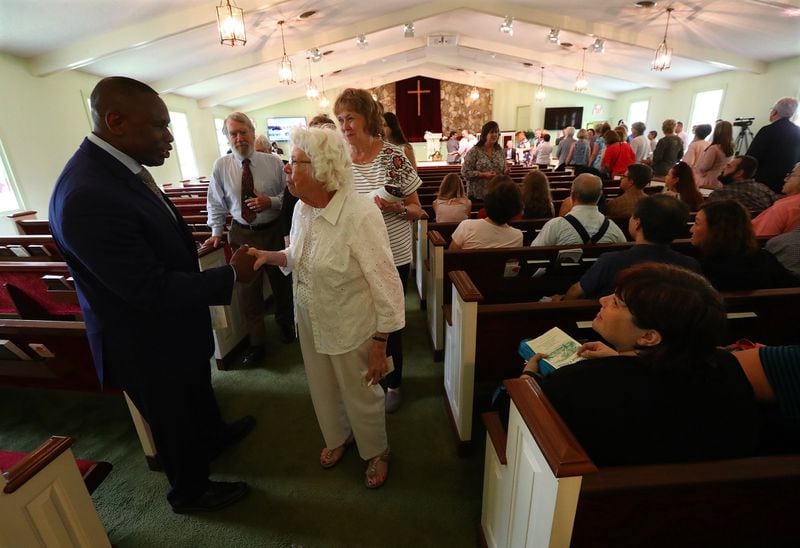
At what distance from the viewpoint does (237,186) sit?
2.19m

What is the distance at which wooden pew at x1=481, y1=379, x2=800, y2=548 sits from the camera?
0.63 metres

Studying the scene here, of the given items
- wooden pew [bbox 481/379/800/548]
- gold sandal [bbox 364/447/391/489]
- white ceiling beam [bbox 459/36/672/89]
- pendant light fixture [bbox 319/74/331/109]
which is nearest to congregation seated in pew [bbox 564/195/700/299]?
wooden pew [bbox 481/379/800/548]

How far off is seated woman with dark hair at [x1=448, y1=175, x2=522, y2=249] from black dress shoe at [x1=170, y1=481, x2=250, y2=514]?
1541 mm

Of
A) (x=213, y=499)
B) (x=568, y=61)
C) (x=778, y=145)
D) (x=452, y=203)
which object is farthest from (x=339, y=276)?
(x=568, y=61)

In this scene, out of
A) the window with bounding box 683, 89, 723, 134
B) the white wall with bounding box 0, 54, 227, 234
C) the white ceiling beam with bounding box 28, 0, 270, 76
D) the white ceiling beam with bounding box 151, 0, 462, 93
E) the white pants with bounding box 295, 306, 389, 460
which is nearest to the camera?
the white pants with bounding box 295, 306, 389, 460

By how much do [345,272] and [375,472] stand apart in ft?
2.87

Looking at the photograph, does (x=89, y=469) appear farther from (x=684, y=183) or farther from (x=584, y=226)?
(x=684, y=183)

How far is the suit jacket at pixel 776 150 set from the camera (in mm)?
3627

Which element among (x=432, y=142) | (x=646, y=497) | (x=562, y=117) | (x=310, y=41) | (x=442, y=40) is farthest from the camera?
(x=562, y=117)

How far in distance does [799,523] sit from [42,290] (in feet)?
10.8

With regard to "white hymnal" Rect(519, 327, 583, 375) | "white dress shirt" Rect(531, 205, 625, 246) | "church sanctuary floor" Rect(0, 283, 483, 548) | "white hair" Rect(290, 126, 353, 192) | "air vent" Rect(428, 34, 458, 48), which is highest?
"air vent" Rect(428, 34, 458, 48)

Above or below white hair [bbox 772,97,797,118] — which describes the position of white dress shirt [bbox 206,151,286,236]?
below

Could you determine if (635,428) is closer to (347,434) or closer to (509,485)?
(509,485)

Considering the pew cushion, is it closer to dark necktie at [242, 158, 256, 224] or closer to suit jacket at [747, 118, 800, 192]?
dark necktie at [242, 158, 256, 224]
